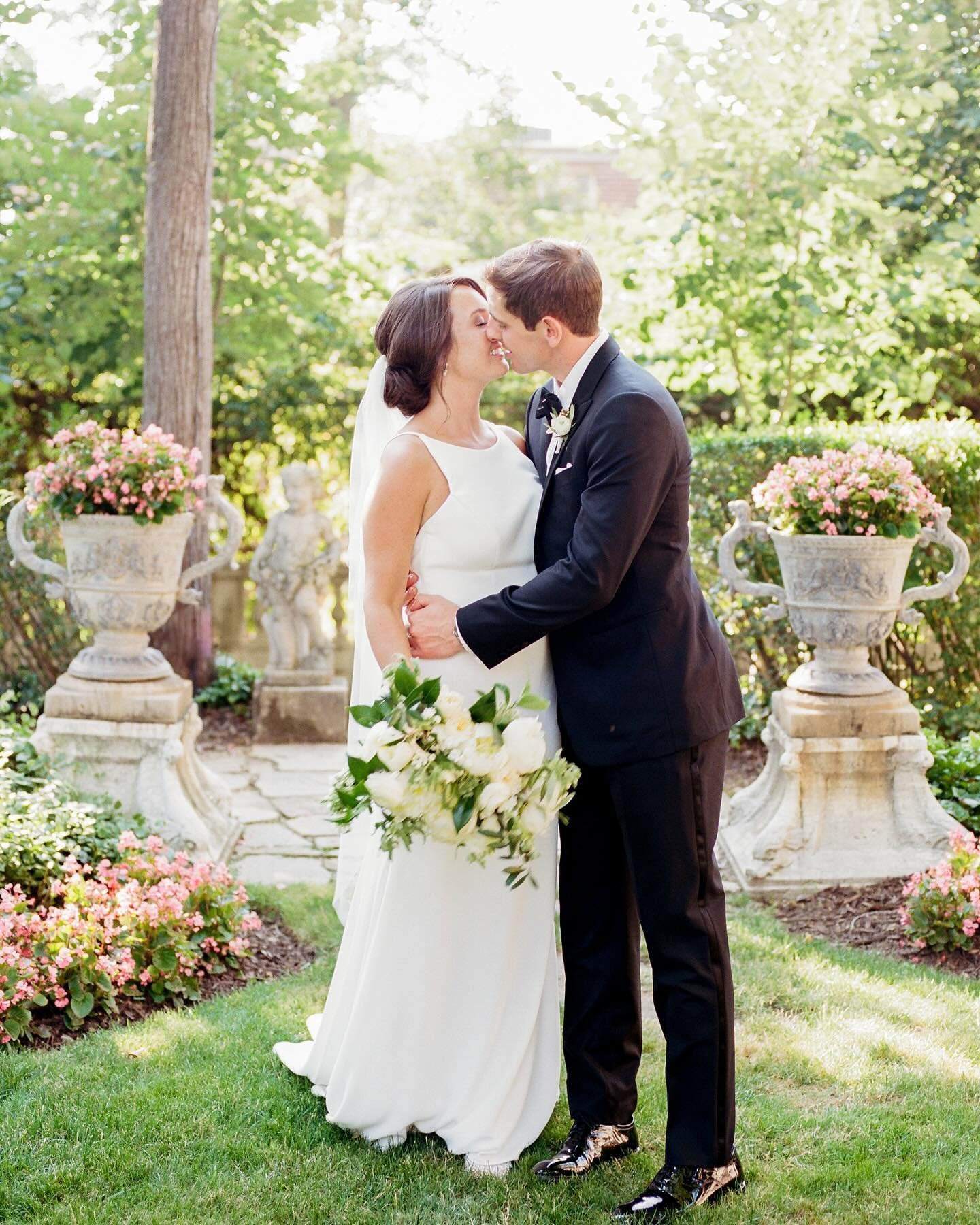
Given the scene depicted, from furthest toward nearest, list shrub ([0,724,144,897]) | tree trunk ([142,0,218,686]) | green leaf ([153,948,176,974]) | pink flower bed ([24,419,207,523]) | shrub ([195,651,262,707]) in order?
shrub ([195,651,262,707]), tree trunk ([142,0,218,686]), pink flower bed ([24,419,207,523]), shrub ([0,724,144,897]), green leaf ([153,948,176,974])

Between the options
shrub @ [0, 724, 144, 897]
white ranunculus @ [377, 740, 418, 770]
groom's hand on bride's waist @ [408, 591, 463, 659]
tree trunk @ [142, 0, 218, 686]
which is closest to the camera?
white ranunculus @ [377, 740, 418, 770]

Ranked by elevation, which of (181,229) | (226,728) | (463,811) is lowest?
(226,728)

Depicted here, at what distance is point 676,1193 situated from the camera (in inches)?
105

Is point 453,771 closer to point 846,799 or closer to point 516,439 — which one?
point 516,439

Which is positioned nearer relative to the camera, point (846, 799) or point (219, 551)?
point (846, 799)

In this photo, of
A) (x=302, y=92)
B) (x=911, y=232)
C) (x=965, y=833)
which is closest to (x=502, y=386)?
(x=302, y=92)

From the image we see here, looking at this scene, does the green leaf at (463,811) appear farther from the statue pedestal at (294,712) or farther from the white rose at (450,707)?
the statue pedestal at (294,712)

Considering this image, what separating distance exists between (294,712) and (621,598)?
5652mm

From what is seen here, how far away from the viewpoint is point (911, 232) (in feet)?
30.2

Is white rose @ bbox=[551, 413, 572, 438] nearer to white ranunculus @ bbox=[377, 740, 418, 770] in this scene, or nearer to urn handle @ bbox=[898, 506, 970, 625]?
white ranunculus @ bbox=[377, 740, 418, 770]

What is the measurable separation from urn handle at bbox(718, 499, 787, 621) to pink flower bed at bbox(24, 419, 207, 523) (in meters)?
2.35

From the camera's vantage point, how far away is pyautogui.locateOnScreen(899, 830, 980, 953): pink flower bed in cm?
430

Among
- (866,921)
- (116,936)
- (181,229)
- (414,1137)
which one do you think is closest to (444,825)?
(414,1137)

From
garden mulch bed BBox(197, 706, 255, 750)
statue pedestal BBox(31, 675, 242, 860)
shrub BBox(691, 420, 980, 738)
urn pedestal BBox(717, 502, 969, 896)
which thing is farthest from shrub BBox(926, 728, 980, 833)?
garden mulch bed BBox(197, 706, 255, 750)
